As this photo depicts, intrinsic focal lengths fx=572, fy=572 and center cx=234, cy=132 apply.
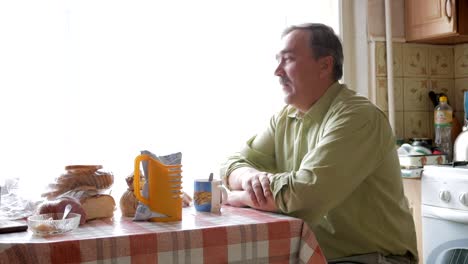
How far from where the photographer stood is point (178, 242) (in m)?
1.24

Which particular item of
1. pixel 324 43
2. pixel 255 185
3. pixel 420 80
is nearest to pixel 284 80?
pixel 324 43

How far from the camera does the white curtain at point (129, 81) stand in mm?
2350

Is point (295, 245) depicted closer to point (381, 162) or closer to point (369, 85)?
point (381, 162)

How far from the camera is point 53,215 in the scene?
1328 millimetres

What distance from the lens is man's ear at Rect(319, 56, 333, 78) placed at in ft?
6.29

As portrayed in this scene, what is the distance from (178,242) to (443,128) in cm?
220

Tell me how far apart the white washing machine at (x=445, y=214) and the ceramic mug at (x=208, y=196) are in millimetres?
1165

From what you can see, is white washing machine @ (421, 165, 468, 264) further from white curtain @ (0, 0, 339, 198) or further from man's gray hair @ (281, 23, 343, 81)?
white curtain @ (0, 0, 339, 198)

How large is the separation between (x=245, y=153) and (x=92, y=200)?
704mm

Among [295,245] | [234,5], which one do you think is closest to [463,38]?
[234,5]

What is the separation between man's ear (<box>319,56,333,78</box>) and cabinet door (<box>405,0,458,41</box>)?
3.95 ft

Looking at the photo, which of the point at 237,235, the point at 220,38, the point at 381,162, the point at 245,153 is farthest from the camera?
the point at 220,38

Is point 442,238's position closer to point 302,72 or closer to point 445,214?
point 445,214

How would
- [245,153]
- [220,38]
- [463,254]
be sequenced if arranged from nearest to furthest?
[245,153] < [463,254] < [220,38]
